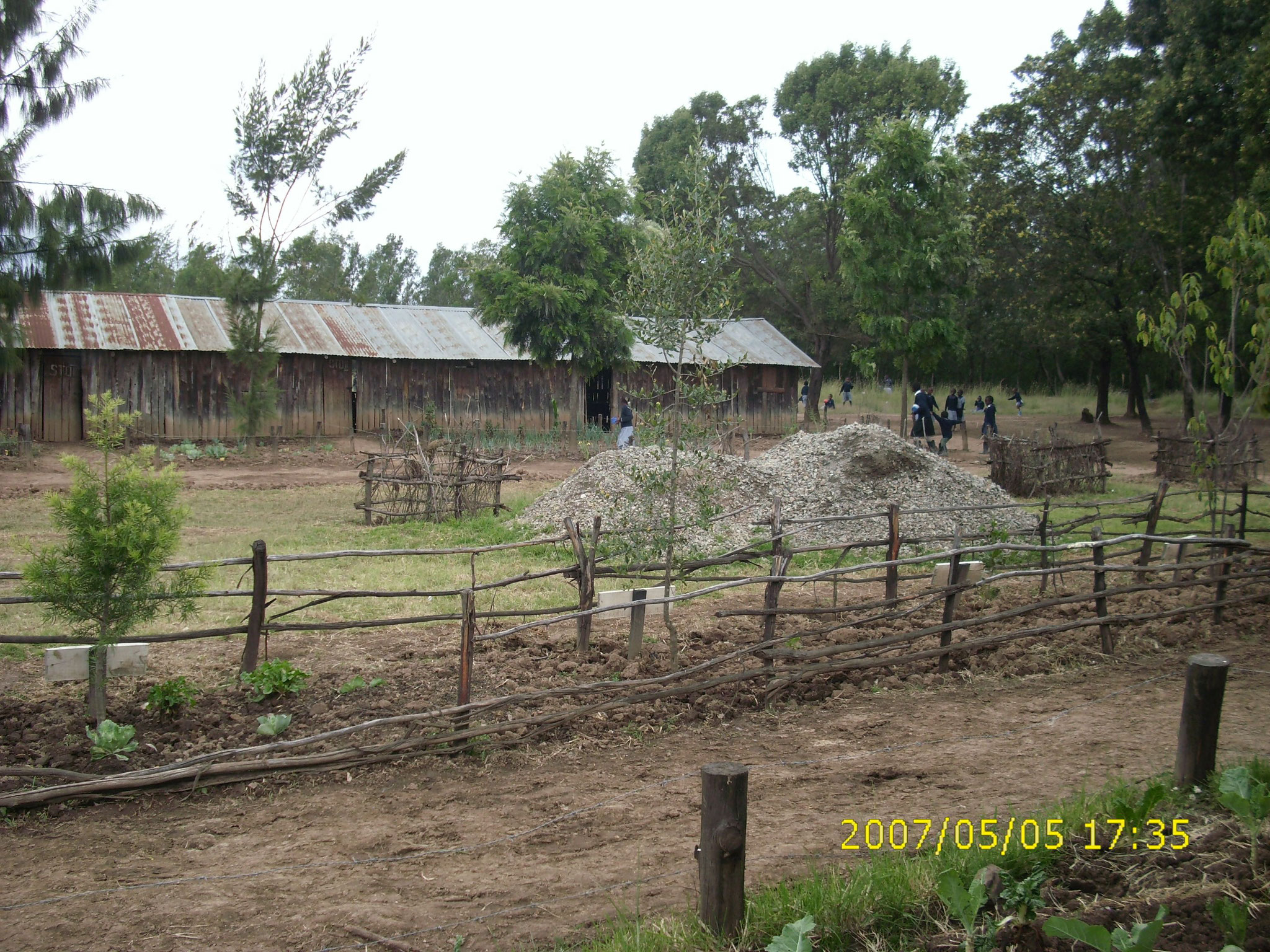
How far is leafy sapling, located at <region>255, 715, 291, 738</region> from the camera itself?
529 centimetres

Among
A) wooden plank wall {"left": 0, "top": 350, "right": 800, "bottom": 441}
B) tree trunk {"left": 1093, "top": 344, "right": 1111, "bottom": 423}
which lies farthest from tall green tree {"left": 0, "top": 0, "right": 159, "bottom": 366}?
tree trunk {"left": 1093, "top": 344, "right": 1111, "bottom": 423}

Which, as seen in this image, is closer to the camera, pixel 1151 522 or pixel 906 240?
pixel 1151 522

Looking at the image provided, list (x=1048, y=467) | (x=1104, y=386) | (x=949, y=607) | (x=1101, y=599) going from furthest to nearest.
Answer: (x=1104, y=386) < (x=1048, y=467) < (x=1101, y=599) < (x=949, y=607)

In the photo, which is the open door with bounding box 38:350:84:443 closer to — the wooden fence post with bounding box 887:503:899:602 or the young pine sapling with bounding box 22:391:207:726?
the young pine sapling with bounding box 22:391:207:726

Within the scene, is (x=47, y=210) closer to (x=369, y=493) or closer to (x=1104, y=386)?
(x=369, y=493)

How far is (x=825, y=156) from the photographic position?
33.1 meters

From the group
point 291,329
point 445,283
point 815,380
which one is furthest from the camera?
point 445,283

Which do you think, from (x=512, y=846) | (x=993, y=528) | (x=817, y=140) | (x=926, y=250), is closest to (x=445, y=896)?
(x=512, y=846)

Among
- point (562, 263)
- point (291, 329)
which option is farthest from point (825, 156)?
point (291, 329)

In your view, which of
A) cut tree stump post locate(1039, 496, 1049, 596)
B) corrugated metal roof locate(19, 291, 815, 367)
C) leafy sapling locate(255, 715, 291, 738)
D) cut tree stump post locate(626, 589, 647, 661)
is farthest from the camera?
corrugated metal roof locate(19, 291, 815, 367)

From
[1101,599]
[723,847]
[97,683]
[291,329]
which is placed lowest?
[97,683]

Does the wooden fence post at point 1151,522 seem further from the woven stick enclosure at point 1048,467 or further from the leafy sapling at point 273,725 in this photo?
the woven stick enclosure at point 1048,467

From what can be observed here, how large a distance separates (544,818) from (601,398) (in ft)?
75.0

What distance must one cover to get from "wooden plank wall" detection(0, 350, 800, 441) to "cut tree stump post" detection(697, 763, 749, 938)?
62.2 ft
